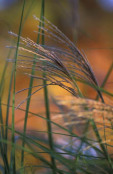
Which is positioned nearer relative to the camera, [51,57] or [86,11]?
[51,57]

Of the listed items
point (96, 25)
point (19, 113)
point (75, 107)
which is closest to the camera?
point (75, 107)

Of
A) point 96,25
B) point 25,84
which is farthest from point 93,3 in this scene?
point 25,84

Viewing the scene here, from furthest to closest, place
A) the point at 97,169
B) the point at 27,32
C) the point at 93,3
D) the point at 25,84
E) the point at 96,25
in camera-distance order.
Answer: the point at 93,3 < the point at 96,25 < the point at 27,32 < the point at 25,84 < the point at 97,169

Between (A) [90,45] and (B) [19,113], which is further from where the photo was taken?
(A) [90,45]

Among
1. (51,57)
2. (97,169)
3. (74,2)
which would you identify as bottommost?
(97,169)

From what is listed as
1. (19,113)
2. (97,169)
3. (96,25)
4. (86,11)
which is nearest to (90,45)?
(96,25)

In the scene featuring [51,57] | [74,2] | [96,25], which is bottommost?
[51,57]

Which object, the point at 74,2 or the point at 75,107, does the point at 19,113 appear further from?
the point at 75,107

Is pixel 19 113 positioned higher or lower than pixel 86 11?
lower

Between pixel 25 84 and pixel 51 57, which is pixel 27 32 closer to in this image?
pixel 25 84
